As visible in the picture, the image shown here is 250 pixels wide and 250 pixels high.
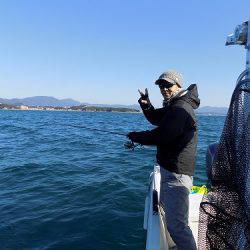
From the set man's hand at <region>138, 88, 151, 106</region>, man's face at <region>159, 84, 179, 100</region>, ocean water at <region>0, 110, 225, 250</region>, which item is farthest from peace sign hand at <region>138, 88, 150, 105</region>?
ocean water at <region>0, 110, 225, 250</region>

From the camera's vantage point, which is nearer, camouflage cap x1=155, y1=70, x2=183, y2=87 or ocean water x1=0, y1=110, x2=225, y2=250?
camouflage cap x1=155, y1=70, x2=183, y2=87

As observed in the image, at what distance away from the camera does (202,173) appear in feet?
41.2

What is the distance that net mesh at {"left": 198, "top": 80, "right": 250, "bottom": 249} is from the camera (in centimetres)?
316

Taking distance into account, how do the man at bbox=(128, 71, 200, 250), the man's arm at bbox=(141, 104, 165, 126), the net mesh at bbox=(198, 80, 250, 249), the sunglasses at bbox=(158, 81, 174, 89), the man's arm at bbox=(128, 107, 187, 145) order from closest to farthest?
the net mesh at bbox=(198, 80, 250, 249) < the man's arm at bbox=(128, 107, 187, 145) < the man at bbox=(128, 71, 200, 250) < the sunglasses at bbox=(158, 81, 174, 89) < the man's arm at bbox=(141, 104, 165, 126)

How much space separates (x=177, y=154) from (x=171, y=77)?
0.95 metres

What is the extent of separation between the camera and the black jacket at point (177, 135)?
168 inches

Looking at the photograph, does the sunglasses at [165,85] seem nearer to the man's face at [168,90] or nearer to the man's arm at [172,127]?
the man's face at [168,90]

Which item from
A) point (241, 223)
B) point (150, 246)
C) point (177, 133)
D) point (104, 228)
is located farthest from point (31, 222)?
point (241, 223)

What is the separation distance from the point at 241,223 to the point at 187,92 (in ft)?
5.90

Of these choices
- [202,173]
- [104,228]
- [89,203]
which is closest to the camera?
[104,228]

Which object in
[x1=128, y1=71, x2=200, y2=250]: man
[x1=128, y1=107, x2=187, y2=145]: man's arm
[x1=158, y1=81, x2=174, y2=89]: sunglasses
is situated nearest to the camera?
[x1=128, y1=107, x2=187, y2=145]: man's arm

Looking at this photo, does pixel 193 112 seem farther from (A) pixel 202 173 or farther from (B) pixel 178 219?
(A) pixel 202 173

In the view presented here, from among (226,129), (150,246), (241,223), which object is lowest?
(150,246)

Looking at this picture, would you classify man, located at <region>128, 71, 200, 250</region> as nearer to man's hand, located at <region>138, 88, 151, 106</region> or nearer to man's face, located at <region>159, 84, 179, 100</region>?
man's face, located at <region>159, 84, 179, 100</region>
